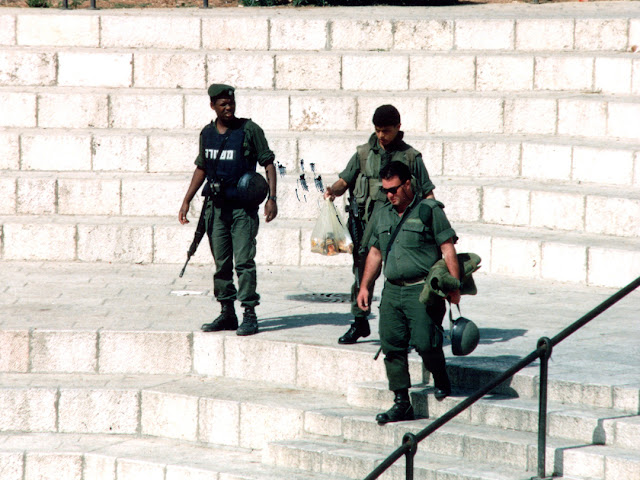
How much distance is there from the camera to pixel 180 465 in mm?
7391

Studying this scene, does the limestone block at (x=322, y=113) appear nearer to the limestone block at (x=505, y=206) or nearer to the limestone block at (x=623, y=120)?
the limestone block at (x=505, y=206)

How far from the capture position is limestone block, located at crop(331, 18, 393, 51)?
43.4ft

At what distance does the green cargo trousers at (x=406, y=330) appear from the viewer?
6523 mm

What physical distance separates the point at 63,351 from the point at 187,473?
5.90 ft

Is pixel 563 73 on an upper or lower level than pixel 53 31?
lower

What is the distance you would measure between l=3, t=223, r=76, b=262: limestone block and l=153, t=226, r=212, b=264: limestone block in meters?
0.85

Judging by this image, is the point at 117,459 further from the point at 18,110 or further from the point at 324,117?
Answer: the point at 18,110

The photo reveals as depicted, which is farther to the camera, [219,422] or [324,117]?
[324,117]

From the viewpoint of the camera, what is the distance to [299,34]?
43.6 ft

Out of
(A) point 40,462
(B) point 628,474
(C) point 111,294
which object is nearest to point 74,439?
(A) point 40,462

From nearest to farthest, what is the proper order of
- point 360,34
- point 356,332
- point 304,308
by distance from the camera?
1. point 356,332
2. point 304,308
3. point 360,34

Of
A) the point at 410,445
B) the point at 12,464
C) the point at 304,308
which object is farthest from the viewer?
the point at 304,308

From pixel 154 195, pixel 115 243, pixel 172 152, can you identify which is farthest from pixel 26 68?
pixel 115 243

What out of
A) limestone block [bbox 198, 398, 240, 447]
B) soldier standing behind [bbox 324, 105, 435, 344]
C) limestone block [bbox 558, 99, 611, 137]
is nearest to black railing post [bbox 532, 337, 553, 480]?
soldier standing behind [bbox 324, 105, 435, 344]
